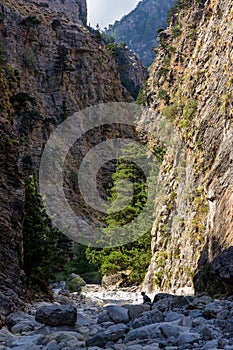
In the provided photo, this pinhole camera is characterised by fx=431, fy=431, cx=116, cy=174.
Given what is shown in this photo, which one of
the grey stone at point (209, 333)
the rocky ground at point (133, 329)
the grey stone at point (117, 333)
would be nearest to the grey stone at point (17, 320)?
the rocky ground at point (133, 329)

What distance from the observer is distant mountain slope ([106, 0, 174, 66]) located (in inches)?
6585

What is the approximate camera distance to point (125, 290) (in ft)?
89.1

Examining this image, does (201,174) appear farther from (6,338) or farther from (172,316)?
(6,338)

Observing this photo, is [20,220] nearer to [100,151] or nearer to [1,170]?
[1,170]

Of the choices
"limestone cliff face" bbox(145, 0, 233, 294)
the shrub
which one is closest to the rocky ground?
"limestone cliff face" bbox(145, 0, 233, 294)

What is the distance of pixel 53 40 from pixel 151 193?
28.5m

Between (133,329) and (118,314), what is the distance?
4.57ft

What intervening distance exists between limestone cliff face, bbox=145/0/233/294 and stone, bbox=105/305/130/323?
4.54 metres

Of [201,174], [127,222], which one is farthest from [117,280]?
[201,174]

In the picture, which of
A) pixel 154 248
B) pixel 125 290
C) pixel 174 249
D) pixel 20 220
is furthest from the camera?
pixel 125 290

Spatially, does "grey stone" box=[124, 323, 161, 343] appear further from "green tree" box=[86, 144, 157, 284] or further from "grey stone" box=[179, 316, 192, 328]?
"green tree" box=[86, 144, 157, 284]

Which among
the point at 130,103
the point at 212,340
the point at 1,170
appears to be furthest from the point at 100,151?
the point at 212,340

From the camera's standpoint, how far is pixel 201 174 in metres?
18.6

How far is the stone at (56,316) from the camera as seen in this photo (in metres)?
7.77
